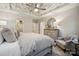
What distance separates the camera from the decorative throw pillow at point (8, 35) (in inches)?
65.3

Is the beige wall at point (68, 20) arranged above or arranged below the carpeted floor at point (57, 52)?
above

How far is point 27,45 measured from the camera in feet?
5.60

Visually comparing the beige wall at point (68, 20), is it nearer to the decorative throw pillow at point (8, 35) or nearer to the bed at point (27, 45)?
the bed at point (27, 45)

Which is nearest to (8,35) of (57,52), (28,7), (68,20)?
(28,7)

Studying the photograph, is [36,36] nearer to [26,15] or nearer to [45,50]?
[45,50]

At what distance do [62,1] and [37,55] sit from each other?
3.48ft

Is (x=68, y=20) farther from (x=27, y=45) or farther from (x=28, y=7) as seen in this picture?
(x=27, y=45)

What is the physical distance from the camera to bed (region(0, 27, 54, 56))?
1644 millimetres

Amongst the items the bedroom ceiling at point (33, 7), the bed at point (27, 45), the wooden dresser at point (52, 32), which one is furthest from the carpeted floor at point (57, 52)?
the bedroom ceiling at point (33, 7)

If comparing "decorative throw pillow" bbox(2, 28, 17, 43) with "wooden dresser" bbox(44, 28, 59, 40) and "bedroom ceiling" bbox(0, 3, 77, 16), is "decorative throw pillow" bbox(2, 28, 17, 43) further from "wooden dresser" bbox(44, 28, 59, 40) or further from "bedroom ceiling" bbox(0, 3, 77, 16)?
"wooden dresser" bbox(44, 28, 59, 40)

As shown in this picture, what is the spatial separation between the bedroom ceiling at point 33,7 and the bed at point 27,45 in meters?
0.42

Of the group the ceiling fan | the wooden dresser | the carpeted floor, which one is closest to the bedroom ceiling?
the ceiling fan

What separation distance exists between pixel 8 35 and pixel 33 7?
25.9 inches

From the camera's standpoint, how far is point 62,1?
1.71m
